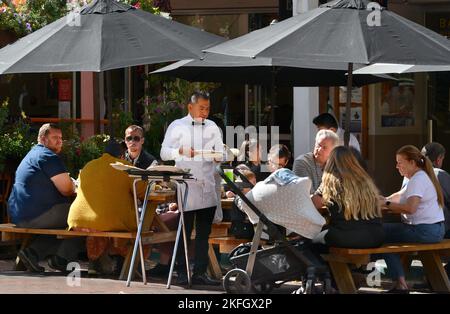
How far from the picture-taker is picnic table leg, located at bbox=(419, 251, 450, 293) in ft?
31.6

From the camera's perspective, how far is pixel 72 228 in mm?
10281

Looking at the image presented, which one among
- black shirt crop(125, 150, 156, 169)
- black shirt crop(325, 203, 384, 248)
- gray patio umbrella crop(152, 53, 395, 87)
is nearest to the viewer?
black shirt crop(325, 203, 384, 248)

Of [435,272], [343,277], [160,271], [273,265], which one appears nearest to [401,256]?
[435,272]

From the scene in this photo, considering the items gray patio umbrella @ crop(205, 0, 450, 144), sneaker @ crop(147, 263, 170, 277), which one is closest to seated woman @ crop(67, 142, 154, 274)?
sneaker @ crop(147, 263, 170, 277)

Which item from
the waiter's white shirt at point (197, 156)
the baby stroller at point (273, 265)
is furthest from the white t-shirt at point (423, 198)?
the waiter's white shirt at point (197, 156)

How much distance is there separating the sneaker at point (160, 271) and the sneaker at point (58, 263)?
2.62ft

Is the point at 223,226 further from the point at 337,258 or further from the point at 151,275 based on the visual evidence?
the point at 337,258

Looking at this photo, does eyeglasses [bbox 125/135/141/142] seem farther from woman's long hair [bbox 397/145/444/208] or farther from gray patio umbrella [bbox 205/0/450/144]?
woman's long hair [bbox 397/145/444/208]

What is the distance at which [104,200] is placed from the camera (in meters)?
10.1

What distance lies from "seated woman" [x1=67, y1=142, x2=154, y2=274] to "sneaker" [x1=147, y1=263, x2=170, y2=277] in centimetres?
63

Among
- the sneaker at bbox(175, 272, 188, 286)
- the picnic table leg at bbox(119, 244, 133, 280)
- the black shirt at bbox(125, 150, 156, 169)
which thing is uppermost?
the black shirt at bbox(125, 150, 156, 169)

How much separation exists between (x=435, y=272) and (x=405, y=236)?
46 cm

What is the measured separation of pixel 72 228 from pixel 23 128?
260cm
